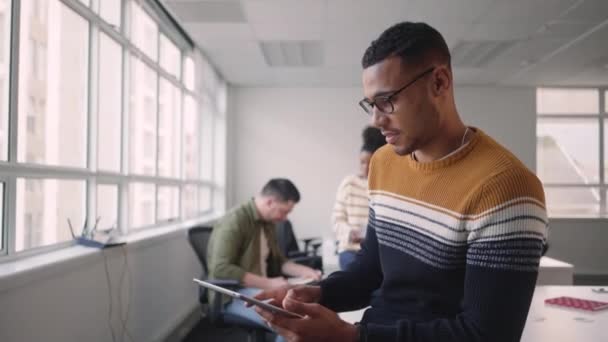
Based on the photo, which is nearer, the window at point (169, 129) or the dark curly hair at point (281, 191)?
the dark curly hair at point (281, 191)

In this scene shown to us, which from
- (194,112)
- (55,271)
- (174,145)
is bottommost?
(55,271)

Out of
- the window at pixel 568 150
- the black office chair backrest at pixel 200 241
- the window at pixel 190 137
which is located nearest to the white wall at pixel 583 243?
the window at pixel 568 150

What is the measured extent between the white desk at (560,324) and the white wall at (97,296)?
131 cm

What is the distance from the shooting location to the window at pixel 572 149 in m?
7.42

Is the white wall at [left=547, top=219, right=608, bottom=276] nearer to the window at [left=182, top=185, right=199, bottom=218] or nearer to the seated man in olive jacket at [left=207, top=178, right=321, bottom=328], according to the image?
the window at [left=182, top=185, right=199, bottom=218]

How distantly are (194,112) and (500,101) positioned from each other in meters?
4.45

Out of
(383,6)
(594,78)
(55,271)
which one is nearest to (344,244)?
(55,271)

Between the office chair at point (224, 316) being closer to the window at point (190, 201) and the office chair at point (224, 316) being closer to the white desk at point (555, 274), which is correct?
the white desk at point (555, 274)

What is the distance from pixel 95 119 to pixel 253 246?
1.25 meters

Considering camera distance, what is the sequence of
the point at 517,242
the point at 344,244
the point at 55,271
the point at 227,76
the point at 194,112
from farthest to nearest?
the point at 227,76, the point at 194,112, the point at 344,244, the point at 55,271, the point at 517,242

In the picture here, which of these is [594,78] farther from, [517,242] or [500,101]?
[517,242]

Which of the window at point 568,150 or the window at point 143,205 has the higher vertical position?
the window at point 568,150

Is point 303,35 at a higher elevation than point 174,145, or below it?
higher

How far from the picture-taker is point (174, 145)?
16.0 ft
